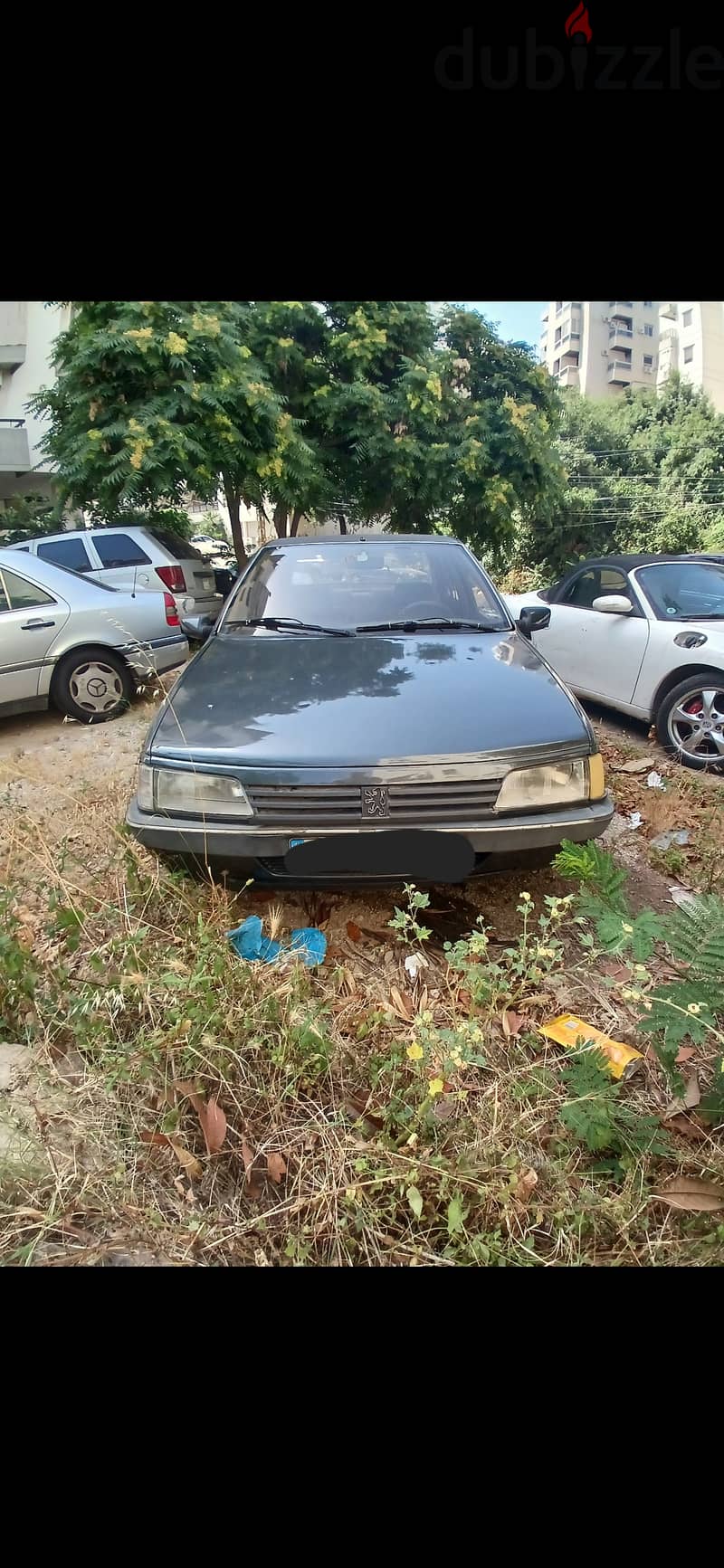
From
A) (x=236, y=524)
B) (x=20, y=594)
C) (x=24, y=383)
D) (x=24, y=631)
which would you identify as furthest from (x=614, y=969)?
(x=24, y=383)

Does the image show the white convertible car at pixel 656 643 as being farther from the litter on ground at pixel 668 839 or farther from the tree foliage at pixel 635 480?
the tree foliage at pixel 635 480

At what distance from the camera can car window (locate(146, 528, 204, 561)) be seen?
7605 millimetres

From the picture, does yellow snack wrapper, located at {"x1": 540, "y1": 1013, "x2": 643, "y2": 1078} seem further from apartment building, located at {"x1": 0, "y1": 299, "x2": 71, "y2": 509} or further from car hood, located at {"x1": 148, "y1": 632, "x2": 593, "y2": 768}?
apartment building, located at {"x1": 0, "y1": 299, "x2": 71, "y2": 509}

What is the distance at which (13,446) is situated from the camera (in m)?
12.9

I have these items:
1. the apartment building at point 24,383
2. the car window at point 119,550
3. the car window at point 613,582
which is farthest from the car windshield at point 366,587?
the apartment building at point 24,383

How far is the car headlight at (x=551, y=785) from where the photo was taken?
81.4 inches

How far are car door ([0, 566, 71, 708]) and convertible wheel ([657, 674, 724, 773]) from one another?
3.92 metres

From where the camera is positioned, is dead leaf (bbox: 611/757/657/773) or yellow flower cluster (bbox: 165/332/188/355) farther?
yellow flower cluster (bbox: 165/332/188/355)

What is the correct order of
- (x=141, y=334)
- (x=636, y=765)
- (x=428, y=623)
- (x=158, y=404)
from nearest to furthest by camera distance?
(x=428, y=623) < (x=636, y=765) < (x=141, y=334) < (x=158, y=404)

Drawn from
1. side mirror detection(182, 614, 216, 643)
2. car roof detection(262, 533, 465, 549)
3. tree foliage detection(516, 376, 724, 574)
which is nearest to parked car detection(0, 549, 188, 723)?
side mirror detection(182, 614, 216, 643)

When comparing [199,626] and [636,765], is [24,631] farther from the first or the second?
[636,765]
